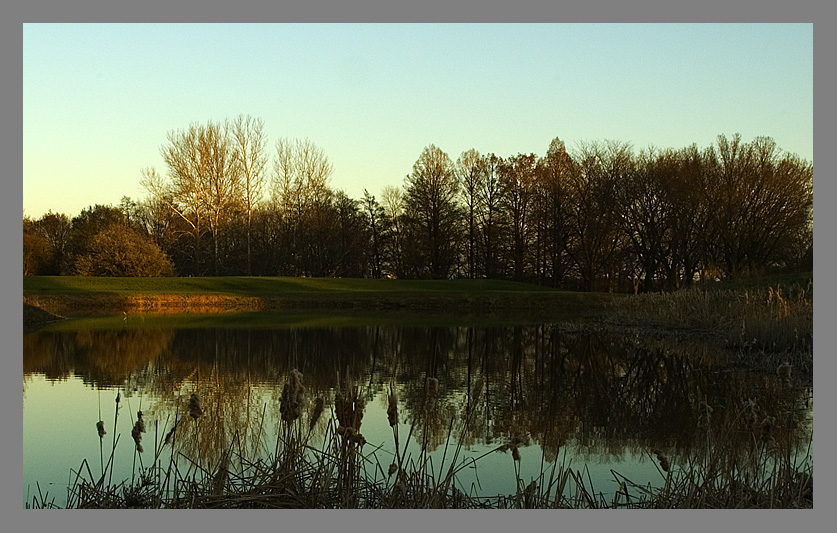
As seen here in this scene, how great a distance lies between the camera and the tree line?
131 feet

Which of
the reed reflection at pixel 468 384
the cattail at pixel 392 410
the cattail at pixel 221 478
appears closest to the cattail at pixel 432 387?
the reed reflection at pixel 468 384

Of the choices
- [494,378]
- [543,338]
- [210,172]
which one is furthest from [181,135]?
[494,378]

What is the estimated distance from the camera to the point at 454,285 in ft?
148

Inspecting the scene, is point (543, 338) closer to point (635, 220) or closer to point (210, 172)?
point (635, 220)

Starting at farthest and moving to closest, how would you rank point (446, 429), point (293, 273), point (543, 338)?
point (293, 273)
point (543, 338)
point (446, 429)

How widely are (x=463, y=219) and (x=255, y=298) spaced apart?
17998mm

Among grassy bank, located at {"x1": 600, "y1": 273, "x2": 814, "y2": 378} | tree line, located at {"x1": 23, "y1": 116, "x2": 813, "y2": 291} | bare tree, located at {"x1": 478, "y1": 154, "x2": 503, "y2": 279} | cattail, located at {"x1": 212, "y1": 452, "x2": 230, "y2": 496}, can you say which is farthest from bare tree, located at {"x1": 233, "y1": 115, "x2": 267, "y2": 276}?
cattail, located at {"x1": 212, "y1": 452, "x2": 230, "y2": 496}

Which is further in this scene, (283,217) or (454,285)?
(283,217)

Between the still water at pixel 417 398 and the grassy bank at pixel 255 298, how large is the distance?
15.2 m

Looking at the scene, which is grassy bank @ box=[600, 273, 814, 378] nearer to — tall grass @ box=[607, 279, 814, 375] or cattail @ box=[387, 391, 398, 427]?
tall grass @ box=[607, 279, 814, 375]

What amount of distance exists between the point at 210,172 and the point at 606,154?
22.2 m

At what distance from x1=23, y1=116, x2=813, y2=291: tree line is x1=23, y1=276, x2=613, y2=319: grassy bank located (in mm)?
3735

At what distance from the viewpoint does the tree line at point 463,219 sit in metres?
39.9

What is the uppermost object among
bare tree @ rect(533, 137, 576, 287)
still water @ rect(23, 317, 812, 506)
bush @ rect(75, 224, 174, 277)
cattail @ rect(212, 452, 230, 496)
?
bare tree @ rect(533, 137, 576, 287)
